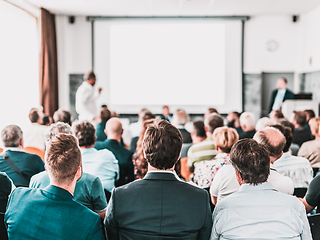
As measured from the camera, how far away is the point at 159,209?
1319 millimetres

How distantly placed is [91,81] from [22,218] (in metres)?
4.30

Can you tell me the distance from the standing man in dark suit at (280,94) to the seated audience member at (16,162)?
5.79 m

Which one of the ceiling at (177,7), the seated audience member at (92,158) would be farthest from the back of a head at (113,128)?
the ceiling at (177,7)

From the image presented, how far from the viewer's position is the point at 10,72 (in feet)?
19.2

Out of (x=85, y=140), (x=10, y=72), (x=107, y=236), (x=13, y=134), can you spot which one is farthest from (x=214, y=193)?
(x=10, y=72)

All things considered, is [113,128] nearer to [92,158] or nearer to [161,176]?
[92,158]

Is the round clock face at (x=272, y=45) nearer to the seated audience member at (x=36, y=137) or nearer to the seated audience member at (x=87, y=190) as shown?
the seated audience member at (x=36, y=137)

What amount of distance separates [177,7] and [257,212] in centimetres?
621

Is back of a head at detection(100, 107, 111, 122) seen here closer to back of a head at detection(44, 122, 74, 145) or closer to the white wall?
back of a head at detection(44, 122, 74, 145)

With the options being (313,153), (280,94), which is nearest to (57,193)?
(313,153)

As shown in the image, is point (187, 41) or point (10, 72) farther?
point (187, 41)

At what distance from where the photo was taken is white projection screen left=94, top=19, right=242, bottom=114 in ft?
25.3

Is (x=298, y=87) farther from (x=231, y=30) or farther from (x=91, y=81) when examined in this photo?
(x=91, y=81)

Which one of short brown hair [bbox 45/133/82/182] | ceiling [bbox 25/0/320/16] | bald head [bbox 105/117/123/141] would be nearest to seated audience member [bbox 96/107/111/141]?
bald head [bbox 105/117/123/141]
